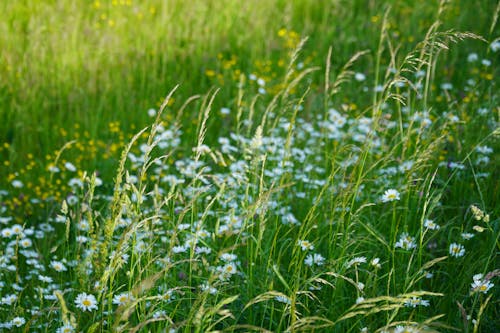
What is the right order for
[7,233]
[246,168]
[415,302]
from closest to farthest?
[415,302], [246,168], [7,233]

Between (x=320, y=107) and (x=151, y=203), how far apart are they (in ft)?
4.93

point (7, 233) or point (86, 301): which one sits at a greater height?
point (86, 301)

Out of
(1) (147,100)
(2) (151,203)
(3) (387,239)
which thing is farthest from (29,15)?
(3) (387,239)

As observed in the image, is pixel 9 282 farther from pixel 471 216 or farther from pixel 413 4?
pixel 413 4

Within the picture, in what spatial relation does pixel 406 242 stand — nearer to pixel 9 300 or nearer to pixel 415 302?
pixel 415 302

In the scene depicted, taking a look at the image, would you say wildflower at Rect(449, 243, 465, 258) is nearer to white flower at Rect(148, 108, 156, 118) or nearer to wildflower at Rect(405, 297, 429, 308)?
wildflower at Rect(405, 297, 429, 308)

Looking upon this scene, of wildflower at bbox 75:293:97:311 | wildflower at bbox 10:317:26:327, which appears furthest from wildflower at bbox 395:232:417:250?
wildflower at bbox 10:317:26:327

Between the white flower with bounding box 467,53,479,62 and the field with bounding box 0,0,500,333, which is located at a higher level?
the white flower with bounding box 467,53,479,62

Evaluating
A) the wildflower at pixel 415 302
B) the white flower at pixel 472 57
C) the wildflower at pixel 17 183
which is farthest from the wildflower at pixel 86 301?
the white flower at pixel 472 57

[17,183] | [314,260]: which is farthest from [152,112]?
[314,260]

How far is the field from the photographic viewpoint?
234 cm

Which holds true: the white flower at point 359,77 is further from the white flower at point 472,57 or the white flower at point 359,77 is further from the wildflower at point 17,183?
the wildflower at point 17,183

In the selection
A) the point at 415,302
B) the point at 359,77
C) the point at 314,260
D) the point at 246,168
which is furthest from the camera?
the point at 359,77

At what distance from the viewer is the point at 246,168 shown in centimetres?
298
